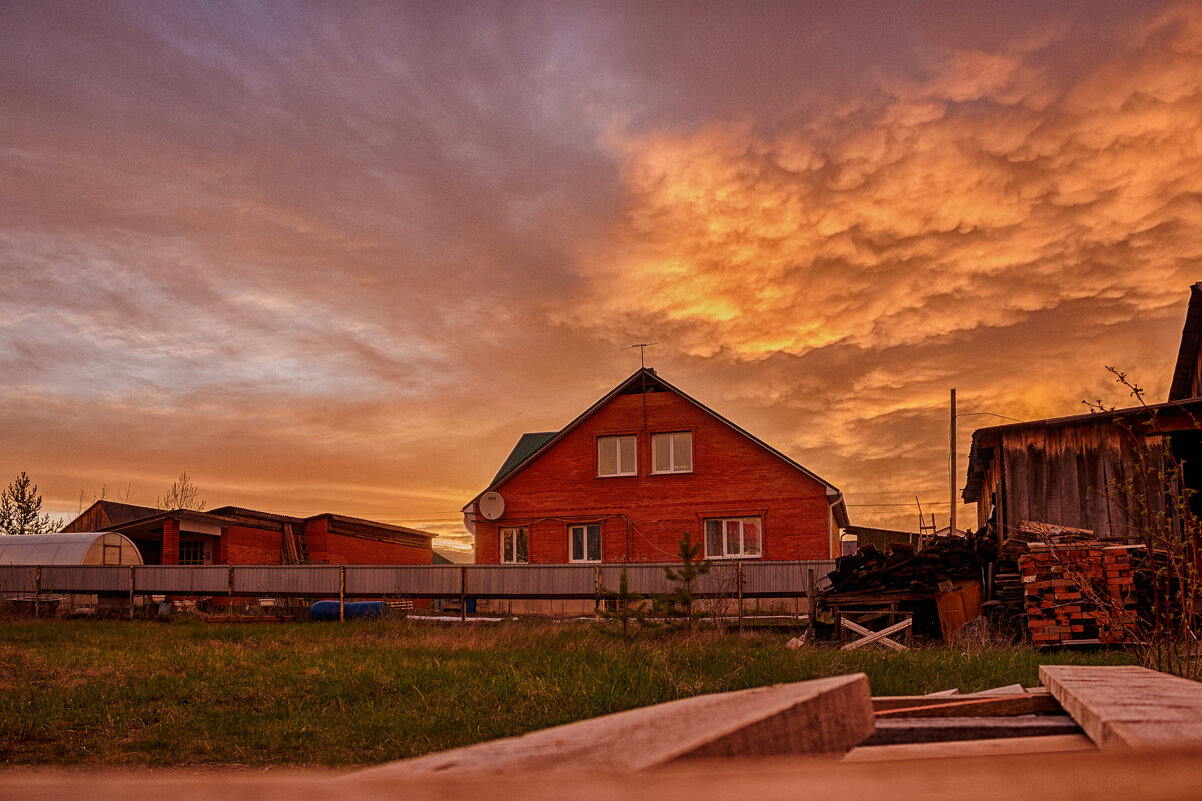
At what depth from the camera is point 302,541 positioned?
40.3 m

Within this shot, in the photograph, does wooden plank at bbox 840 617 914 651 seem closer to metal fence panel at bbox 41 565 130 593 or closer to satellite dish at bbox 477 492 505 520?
satellite dish at bbox 477 492 505 520

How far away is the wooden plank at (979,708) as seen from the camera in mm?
2211

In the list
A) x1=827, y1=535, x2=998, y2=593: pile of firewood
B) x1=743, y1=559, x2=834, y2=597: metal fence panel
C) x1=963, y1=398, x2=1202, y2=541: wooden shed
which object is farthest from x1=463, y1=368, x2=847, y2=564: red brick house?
x1=827, y1=535, x2=998, y2=593: pile of firewood

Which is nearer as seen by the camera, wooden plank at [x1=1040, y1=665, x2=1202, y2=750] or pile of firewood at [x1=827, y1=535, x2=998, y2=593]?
wooden plank at [x1=1040, y1=665, x2=1202, y2=750]

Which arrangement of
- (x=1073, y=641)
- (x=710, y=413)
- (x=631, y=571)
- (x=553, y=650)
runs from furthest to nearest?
1. (x=710, y=413)
2. (x=631, y=571)
3. (x=1073, y=641)
4. (x=553, y=650)

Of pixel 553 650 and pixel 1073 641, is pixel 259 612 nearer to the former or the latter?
pixel 553 650

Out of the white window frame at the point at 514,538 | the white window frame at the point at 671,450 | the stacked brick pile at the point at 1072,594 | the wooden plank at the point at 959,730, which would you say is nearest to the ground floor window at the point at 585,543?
the white window frame at the point at 514,538

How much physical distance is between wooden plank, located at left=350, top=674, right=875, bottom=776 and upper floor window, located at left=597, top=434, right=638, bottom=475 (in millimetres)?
30617

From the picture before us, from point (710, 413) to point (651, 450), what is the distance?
94.2 inches

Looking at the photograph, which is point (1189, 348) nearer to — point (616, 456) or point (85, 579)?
point (616, 456)

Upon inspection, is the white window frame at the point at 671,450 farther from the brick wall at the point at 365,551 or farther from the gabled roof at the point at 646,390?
the brick wall at the point at 365,551

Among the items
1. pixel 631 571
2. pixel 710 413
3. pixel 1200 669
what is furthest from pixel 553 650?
pixel 710 413

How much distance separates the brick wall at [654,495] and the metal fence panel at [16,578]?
13491 millimetres

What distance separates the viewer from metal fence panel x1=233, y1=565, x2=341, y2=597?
84.3ft
